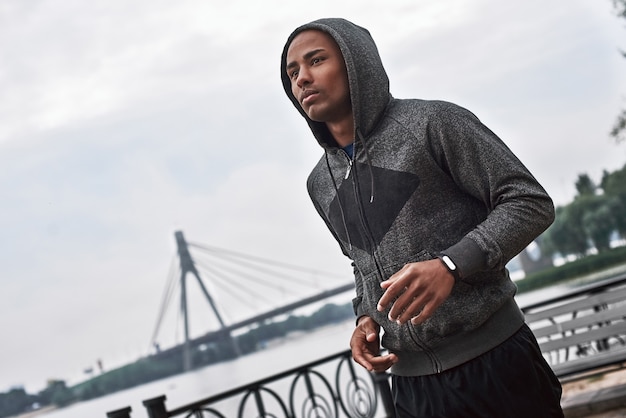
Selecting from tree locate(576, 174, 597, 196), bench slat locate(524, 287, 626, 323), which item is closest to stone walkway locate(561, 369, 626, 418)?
bench slat locate(524, 287, 626, 323)

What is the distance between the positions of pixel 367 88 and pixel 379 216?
0.17m

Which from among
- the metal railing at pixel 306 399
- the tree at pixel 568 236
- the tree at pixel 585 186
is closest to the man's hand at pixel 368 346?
the metal railing at pixel 306 399

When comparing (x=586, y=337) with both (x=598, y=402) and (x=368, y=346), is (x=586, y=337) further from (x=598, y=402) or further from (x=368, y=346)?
(x=368, y=346)

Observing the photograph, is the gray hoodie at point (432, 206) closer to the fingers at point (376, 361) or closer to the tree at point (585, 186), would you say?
the fingers at point (376, 361)

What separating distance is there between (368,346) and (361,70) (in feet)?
1.20

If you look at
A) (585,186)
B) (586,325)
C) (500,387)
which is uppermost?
(585,186)

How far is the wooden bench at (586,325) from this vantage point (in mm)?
3591

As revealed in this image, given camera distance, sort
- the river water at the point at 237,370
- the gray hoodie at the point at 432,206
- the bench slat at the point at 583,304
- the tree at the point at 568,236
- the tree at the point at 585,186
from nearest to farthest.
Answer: the gray hoodie at the point at 432,206 < the bench slat at the point at 583,304 < the tree at the point at 568,236 < the tree at the point at 585,186 < the river water at the point at 237,370

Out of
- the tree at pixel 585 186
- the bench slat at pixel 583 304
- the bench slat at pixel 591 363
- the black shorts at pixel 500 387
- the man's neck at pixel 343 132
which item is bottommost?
the bench slat at pixel 591 363

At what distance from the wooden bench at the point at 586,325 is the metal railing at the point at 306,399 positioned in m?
0.82

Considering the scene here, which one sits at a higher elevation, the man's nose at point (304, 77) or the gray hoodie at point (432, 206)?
the man's nose at point (304, 77)

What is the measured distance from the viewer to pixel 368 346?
1.11 m

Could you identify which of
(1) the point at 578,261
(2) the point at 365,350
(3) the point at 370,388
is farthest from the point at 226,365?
(2) the point at 365,350

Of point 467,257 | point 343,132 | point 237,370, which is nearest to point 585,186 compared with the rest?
point 343,132
